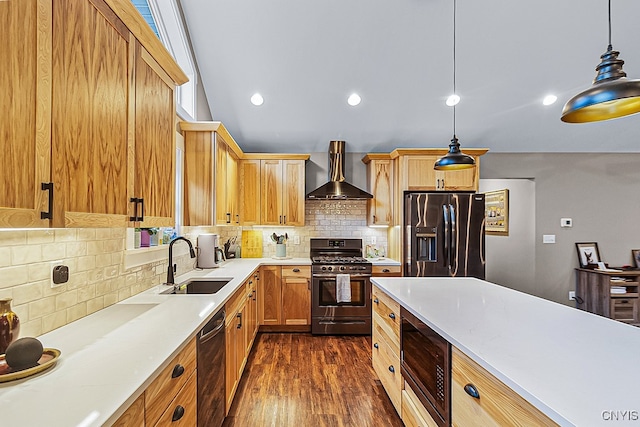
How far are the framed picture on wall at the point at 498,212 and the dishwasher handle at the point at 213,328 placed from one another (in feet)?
14.6

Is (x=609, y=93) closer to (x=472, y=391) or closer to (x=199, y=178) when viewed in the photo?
(x=472, y=391)

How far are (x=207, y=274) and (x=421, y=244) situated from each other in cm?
253

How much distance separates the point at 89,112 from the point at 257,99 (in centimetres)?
309

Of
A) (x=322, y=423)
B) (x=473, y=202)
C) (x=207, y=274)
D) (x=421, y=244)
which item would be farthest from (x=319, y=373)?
(x=473, y=202)

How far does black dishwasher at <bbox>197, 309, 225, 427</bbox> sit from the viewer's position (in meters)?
1.73

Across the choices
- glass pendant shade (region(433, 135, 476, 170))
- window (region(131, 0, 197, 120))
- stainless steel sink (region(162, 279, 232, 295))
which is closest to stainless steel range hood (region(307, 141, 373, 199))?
window (region(131, 0, 197, 120))

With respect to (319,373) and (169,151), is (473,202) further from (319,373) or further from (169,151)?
(169,151)

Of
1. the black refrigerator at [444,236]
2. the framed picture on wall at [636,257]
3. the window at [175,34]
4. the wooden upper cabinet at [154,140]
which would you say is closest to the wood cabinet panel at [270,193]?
the window at [175,34]

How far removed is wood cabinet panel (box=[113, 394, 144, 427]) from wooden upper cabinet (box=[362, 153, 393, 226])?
3900 mm

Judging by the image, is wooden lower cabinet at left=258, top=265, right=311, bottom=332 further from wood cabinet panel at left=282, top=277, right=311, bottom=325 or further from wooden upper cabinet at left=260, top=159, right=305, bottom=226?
wooden upper cabinet at left=260, top=159, right=305, bottom=226

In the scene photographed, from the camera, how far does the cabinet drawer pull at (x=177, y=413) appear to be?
4.48 ft

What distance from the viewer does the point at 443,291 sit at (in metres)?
2.36

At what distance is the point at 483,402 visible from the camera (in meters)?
1.25

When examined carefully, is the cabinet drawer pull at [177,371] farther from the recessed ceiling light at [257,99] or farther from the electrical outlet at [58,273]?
the recessed ceiling light at [257,99]
